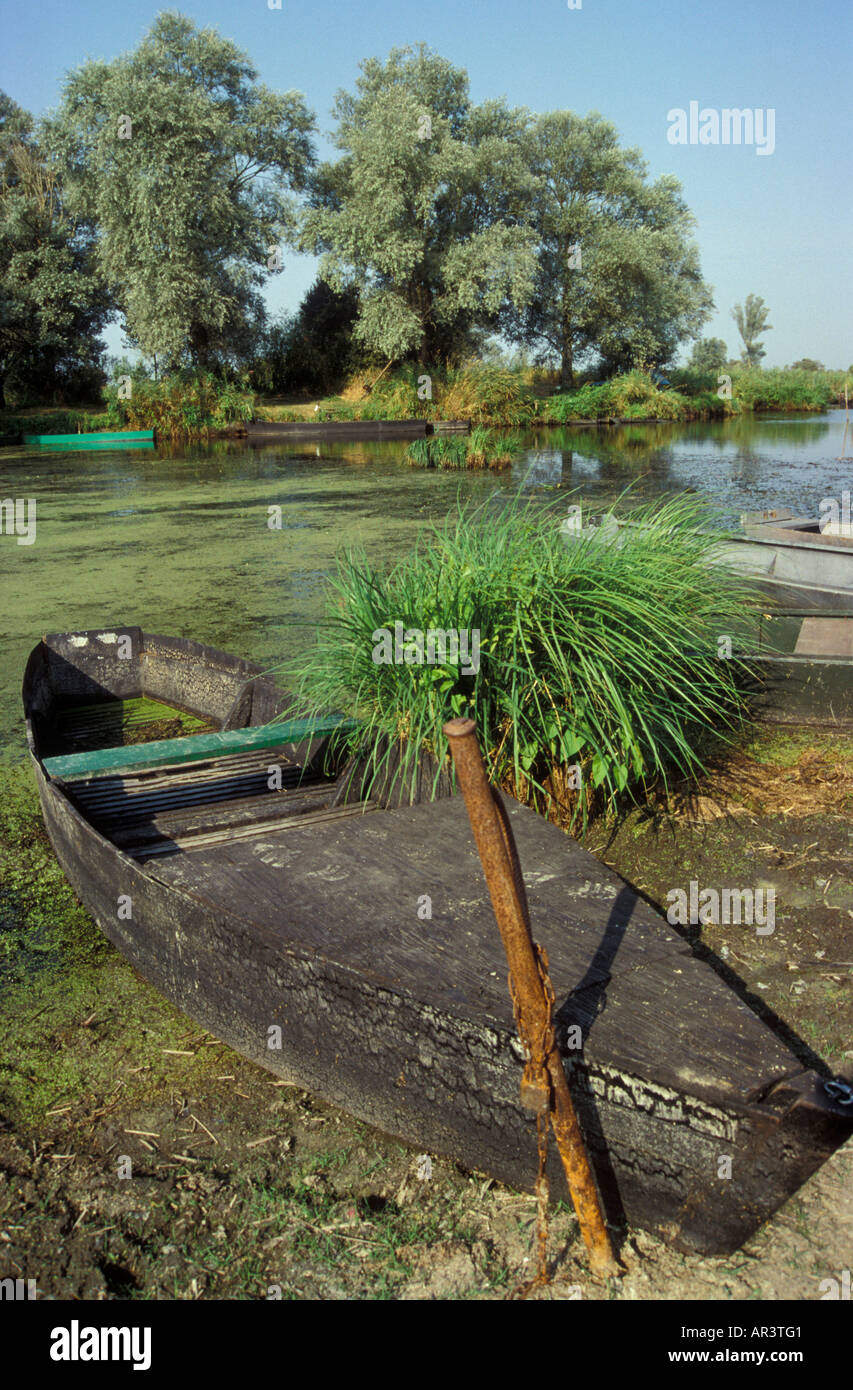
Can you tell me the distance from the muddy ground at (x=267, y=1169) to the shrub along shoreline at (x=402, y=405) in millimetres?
23839

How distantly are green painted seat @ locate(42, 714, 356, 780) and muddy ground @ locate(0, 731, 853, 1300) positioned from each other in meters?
0.56

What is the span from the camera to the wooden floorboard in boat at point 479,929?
6.35 feet

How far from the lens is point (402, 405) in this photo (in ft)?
92.0

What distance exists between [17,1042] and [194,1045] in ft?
1.62

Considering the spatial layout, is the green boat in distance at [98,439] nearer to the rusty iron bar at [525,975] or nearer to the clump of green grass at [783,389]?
the clump of green grass at [783,389]

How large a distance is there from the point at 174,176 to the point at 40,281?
500cm

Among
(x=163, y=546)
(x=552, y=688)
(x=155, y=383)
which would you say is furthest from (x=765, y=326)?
(x=552, y=688)

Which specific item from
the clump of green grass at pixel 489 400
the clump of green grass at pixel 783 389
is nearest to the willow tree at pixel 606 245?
the clump of green grass at pixel 783 389

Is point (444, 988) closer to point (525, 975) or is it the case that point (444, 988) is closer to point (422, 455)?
point (525, 975)

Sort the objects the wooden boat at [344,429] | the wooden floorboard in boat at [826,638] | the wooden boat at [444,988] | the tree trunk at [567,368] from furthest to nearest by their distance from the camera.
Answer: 1. the tree trunk at [567,368]
2. the wooden boat at [344,429]
3. the wooden floorboard in boat at [826,638]
4. the wooden boat at [444,988]

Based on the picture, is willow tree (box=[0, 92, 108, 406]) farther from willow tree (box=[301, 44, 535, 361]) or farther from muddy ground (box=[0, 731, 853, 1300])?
muddy ground (box=[0, 731, 853, 1300])

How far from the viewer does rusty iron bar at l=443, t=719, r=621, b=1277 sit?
1692 millimetres
